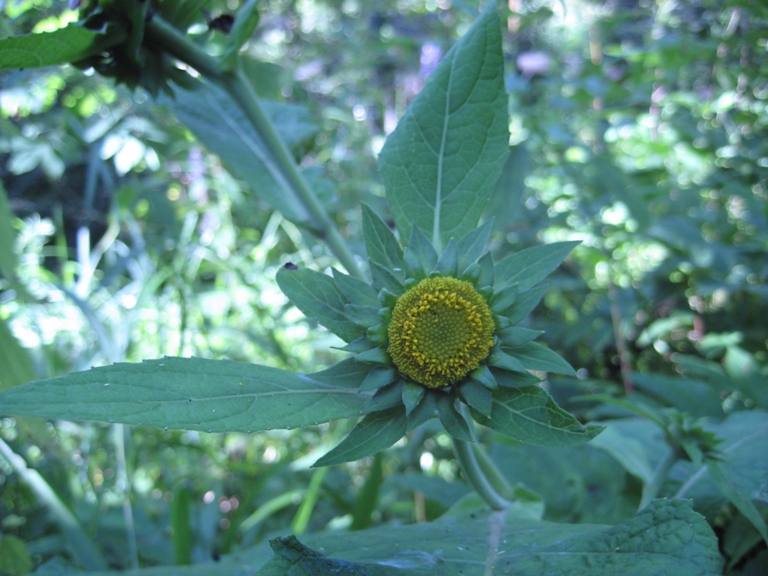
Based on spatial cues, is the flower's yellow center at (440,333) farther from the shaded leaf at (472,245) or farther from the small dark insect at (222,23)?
the small dark insect at (222,23)

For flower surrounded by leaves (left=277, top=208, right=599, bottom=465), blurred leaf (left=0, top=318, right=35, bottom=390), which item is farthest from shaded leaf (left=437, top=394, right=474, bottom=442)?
blurred leaf (left=0, top=318, right=35, bottom=390)

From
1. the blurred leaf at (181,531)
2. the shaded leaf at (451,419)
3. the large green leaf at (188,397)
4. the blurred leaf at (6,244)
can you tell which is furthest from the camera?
the blurred leaf at (181,531)

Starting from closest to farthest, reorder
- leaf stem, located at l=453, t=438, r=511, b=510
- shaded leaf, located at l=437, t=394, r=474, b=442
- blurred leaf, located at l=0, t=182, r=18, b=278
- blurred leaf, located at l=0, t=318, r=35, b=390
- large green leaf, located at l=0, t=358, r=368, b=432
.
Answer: large green leaf, located at l=0, t=358, r=368, b=432 < shaded leaf, located at l=437, t=394, r=474, b=442 < leaf stem, located at l=453, t=438, r=511, b=510 < blurred leaf, located at l=0, t=318, r=35, b=390 < blurred leaf, located at l=0, t=182, r=18, b=278

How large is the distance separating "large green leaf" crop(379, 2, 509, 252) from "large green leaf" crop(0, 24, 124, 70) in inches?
16.8

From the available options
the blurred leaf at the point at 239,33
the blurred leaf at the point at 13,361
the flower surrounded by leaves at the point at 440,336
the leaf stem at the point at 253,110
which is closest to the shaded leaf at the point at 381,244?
the flower surrounded by leaves at the point at 440,336

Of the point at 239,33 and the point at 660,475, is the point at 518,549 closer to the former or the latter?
the point at 660,475

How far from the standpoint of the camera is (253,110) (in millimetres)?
958

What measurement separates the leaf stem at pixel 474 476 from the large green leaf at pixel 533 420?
9 cm

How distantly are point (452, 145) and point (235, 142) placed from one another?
44cm

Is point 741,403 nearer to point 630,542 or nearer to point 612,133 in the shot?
point 630,542

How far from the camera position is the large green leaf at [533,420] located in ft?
2.02

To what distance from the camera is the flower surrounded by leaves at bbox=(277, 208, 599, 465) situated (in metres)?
0.67

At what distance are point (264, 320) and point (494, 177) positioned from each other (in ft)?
5.93

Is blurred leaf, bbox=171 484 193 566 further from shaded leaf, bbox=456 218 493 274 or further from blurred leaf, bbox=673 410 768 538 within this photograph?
blurred leaf, bbox=673 410 768 538
